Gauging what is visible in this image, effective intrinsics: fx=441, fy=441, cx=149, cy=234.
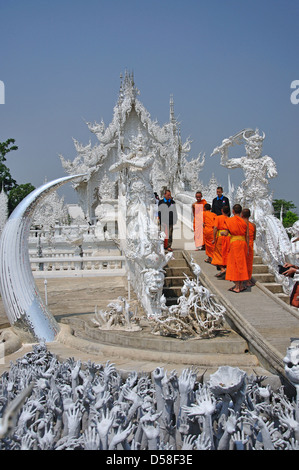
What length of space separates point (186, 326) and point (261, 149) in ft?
13.7

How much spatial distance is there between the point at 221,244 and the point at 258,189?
1.33 m

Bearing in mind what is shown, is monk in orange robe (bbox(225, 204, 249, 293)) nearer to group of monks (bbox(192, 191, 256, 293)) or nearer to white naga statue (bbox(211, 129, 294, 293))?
group of monks (bbox(192, 191, 256, 293))

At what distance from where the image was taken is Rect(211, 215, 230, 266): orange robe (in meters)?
6.75

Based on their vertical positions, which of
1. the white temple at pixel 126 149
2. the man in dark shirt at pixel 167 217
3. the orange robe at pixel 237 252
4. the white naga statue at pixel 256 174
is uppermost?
the white temple at pixel 126 149

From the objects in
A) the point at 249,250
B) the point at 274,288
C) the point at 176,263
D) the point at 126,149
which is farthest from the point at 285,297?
the point at 126,149

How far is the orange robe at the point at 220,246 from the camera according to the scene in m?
6.75

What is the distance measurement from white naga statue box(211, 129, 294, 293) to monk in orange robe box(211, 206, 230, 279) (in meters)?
0.69

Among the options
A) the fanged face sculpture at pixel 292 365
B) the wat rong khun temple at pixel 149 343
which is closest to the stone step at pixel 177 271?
the wat rong khun temple at pixel 149 343

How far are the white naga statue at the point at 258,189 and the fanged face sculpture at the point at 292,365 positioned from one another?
381 centimetres

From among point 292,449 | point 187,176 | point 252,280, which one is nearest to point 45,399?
point 292,449

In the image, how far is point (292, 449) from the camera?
104 inches

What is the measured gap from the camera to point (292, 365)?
→ 3.02 meters

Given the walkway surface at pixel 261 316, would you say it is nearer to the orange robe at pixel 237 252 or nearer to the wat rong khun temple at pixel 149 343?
the wat rong khun temple at pixel 149 343

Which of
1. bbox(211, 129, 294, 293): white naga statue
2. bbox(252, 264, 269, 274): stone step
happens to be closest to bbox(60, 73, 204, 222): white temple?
bbox(211, 129, 294, 293): white naga statue
